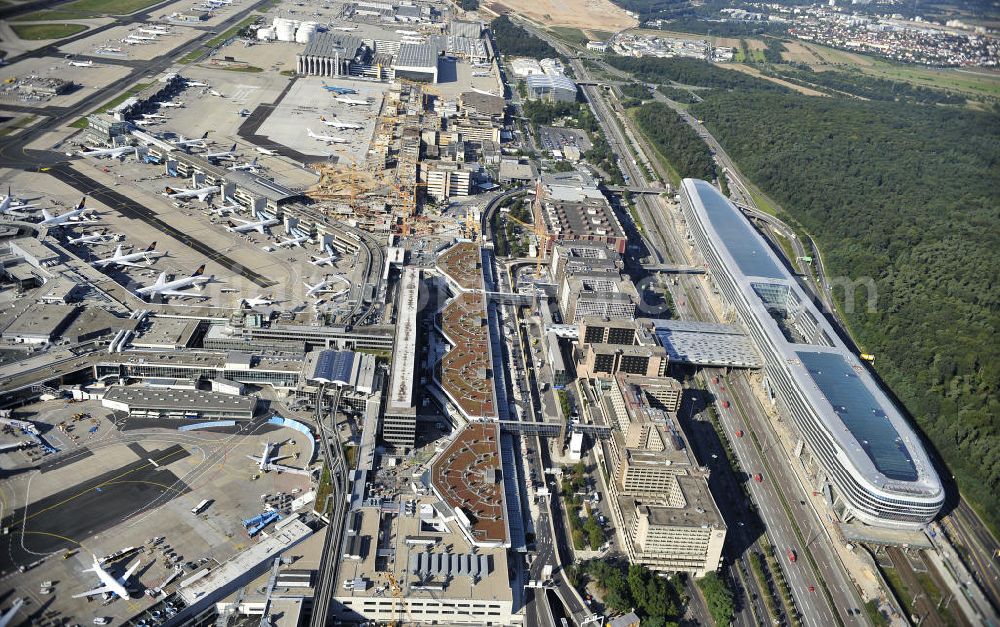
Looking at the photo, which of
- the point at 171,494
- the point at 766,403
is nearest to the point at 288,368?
the point at 171,494

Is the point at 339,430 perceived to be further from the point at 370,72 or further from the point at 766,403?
the point at 370,72

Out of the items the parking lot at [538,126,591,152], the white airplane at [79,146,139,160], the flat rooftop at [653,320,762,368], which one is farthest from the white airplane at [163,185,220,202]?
A: the flat rooftop at [653,320,762,368]

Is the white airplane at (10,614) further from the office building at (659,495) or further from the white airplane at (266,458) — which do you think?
the office building at (659,495)

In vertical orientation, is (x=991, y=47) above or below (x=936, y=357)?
above

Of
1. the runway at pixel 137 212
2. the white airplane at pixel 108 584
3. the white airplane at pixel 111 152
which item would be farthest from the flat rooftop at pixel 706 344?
the white airplane at pixel 111 152

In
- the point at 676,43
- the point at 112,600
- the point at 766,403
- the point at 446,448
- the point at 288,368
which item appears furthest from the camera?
the point at 676,43

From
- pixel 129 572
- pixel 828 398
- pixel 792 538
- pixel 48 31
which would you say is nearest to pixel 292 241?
pixel 129 572
